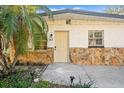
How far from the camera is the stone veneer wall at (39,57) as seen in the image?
19.5 meters

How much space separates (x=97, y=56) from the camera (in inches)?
776

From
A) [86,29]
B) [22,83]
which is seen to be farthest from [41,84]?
[86,29]

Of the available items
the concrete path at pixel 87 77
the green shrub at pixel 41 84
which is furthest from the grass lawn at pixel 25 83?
the concrete path at pixel 87 77

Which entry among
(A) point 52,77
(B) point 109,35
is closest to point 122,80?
(A) point 52,77

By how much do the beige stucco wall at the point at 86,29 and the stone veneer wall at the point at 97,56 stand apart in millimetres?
389

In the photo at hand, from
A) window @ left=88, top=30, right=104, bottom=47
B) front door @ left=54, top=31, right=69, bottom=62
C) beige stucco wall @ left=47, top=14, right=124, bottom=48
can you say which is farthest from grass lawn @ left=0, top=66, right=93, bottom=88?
window @ left=88, top=30, right=104, bottom=47

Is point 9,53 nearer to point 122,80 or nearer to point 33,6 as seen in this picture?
point 33,6

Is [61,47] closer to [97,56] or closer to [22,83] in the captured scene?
[97,56]

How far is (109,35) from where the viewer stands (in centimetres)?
1998

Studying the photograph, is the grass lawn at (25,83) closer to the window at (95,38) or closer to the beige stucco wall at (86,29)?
the beige stucco wall at (86,29)

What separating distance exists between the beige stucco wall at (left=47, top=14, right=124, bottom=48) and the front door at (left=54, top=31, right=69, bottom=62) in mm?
394

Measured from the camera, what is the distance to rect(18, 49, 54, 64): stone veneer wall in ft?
64.0

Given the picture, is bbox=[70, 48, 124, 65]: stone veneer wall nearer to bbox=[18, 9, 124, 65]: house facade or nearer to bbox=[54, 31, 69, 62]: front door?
bbox=[18, 9, 124, 65]: house facade

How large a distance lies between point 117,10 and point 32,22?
28.5m
